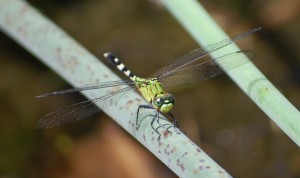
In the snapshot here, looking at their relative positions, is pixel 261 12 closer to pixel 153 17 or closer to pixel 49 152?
pixel 153 17

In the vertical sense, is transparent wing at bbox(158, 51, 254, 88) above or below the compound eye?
above

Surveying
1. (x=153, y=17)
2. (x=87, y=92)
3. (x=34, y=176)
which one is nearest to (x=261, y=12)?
(x=153, y=17)

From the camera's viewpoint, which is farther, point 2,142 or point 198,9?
point 2,142

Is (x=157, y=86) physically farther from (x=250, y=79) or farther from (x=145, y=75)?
(x=250, y=79)

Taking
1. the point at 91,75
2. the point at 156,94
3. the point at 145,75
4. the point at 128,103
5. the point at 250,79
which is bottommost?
the point at 250,79

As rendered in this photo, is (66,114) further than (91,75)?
Yes

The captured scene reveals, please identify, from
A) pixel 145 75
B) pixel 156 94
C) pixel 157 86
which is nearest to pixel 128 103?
pixel 156 94

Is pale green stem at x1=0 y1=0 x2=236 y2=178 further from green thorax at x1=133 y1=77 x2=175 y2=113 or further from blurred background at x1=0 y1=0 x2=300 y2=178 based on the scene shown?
blurred background at x1=0 y1=0 x2=300 y2=178

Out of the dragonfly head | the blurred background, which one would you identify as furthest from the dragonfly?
the blurred background
